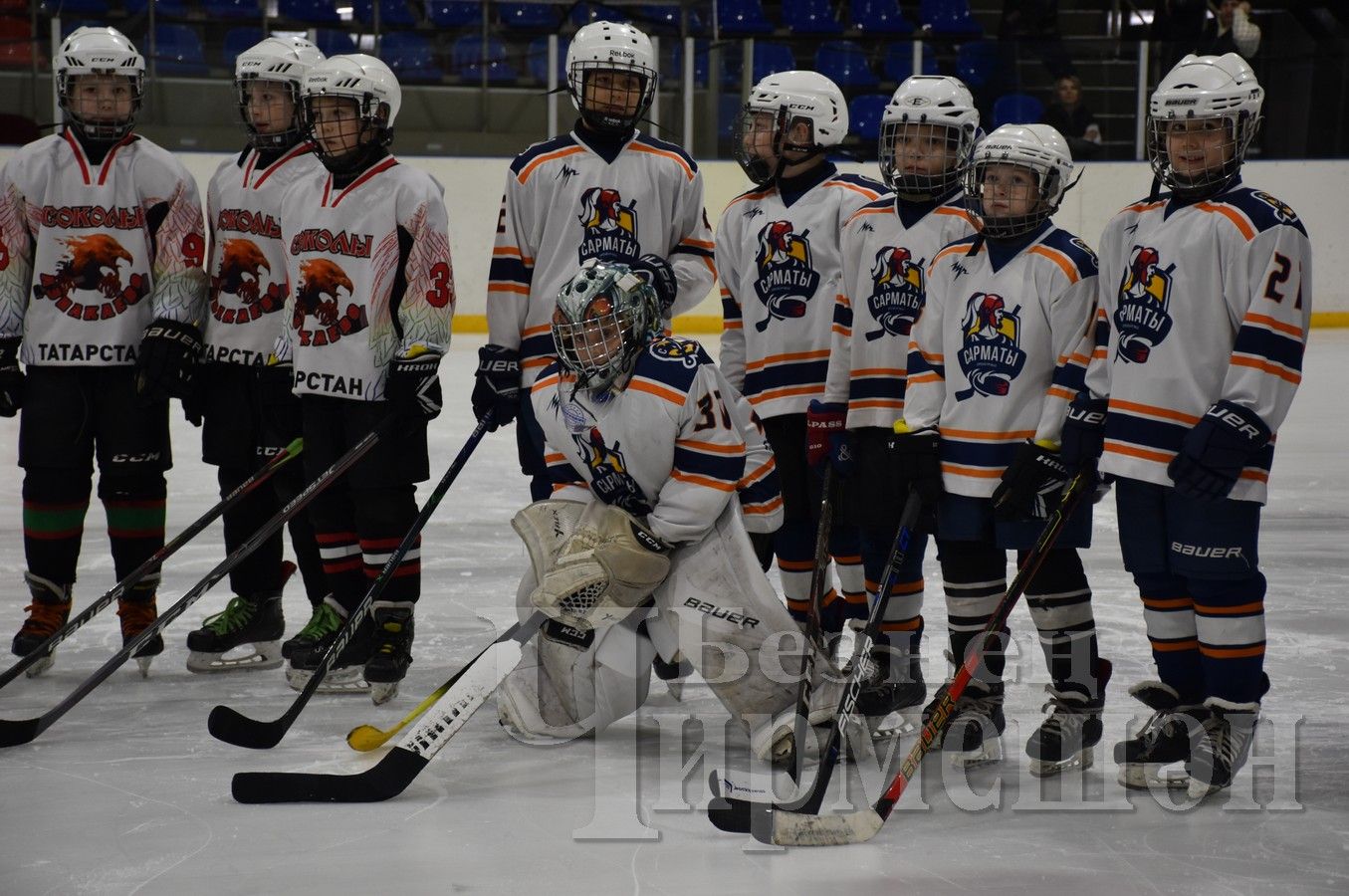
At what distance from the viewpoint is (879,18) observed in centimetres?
954

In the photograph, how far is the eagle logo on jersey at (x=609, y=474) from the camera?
2611mm

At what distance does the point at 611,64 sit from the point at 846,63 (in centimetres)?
629

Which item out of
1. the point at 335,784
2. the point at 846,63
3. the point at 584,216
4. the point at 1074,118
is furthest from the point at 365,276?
the point at 1074,118

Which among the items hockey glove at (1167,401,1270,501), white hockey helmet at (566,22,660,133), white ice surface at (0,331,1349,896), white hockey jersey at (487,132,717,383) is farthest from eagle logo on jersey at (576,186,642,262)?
hockey glove at (1167,401,1270,501)

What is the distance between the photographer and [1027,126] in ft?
8.79

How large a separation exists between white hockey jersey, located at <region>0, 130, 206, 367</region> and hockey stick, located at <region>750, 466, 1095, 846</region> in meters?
1.73

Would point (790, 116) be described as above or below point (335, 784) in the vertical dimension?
above

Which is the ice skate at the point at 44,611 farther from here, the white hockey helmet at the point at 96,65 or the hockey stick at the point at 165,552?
the white hockey helmet at the point at 96,65

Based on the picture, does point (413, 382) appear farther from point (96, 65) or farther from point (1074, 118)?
point (1074, 118)

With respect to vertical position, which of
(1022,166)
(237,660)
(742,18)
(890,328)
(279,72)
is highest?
(742,18)

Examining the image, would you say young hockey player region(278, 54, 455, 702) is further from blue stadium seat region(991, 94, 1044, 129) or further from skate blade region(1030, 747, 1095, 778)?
blue stadium seat region(991, 94, 1044, 129)

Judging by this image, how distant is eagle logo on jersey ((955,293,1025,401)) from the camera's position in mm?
2578

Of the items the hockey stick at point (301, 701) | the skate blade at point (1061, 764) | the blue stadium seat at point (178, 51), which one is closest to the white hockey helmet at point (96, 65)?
the hockey stick at point (301, 701)

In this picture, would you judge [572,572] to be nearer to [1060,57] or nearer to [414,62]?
[414,62]
